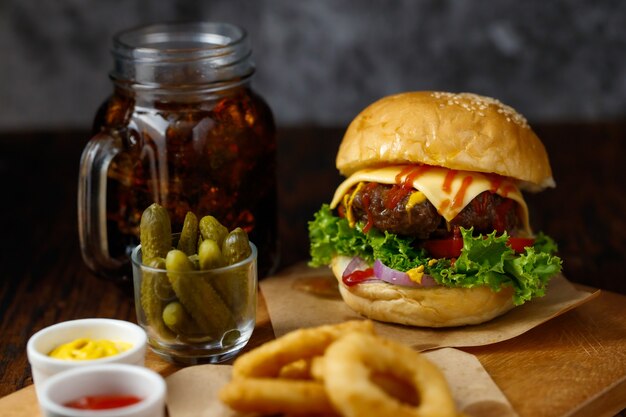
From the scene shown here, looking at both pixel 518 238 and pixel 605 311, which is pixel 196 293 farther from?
pixel 605 311

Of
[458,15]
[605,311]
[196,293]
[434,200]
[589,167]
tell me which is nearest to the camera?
[196,293]

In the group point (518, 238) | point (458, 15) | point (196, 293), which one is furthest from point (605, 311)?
point (458, 15)

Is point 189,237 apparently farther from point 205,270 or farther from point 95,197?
point 95,197

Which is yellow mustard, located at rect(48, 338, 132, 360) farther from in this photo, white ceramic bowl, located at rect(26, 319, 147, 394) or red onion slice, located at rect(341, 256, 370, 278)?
red onion slice, located at rect(341, 256, 370, 278)

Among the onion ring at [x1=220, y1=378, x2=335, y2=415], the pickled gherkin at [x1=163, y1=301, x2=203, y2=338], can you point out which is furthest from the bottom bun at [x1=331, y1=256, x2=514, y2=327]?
the onion ring at [x1=220, y1=378, x2=335, y2=415]

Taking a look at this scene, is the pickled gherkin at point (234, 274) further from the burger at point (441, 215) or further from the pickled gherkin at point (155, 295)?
the burger at point (441, 215)
